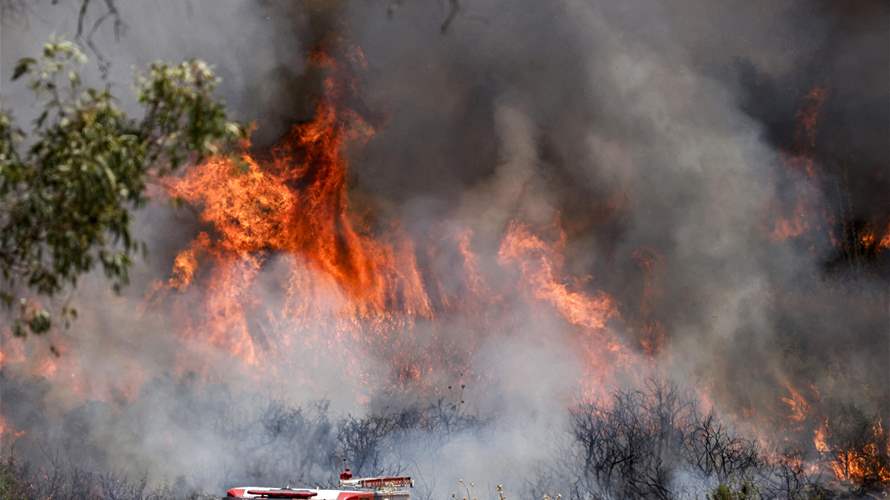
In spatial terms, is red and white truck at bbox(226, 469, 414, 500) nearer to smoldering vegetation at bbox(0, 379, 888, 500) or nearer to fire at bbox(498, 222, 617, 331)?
smoldering vegetation at bbox(0, 379, 888, 500)

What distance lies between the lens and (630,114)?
142 feet

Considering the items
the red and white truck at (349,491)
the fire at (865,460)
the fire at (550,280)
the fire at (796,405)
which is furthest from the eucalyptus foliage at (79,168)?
the fire at (796,405)

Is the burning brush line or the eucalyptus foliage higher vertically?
the burning brush line

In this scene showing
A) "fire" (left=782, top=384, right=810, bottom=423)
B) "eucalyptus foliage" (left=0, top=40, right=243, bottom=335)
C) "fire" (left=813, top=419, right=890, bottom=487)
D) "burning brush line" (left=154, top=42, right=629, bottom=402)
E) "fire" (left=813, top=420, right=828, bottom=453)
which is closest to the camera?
"eucalyptus foliage" (left=0, top=40, right=243, bottom=335)

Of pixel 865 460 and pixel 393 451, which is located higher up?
pixel 393 451

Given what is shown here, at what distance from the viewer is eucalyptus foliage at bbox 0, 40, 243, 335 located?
35.6 feet

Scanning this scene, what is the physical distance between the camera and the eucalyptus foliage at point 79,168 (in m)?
10.8

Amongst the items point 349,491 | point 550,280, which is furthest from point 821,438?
point 349,491

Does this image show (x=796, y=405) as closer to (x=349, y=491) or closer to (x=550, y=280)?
(x=550, y=280)

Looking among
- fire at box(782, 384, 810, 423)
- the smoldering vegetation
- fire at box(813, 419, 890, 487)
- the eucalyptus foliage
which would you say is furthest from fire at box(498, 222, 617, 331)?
the eucalyptus foliage

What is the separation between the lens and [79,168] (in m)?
10.8

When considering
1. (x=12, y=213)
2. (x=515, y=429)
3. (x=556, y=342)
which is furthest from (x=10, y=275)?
(x=556, y=342)

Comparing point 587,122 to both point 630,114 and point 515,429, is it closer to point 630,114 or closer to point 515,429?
point 630,114

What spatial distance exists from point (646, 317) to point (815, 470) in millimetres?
10247
